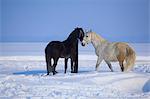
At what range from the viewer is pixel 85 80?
A: 7.49 meters

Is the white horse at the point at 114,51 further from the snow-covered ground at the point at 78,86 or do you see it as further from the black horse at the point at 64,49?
the snow-covered ground at the point at 78,86

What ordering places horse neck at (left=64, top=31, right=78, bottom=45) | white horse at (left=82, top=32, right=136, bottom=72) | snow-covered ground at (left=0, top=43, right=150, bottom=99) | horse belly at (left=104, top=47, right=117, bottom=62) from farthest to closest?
horse neck at (left=64, top=31, right=78, bottom=45) → horse belly at (left=104, top=47, right=117, bottom=62) → white horse at (left=82, top=32, right=136, bottom=72) → snow-covered ground at (left=0, top=43, right=150, bottom=99)

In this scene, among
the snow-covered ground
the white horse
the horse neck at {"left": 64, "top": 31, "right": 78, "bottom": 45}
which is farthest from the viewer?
the horse neck at {"left": 64, "top": 31, "right": 78, "bottom": 45}

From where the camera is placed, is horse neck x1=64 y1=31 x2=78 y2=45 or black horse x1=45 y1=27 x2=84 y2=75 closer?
black horse x1=45 y1=27 x2=84 y2=75

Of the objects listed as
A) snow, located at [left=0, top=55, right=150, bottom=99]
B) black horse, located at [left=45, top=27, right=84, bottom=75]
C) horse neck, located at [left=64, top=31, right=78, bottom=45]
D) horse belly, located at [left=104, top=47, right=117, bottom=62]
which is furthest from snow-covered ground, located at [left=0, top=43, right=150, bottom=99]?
horse neck, located at [left=64, top=31, right=78, bottom=45]

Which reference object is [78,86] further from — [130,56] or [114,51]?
[130,56]

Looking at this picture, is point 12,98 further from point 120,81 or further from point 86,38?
point 86,38

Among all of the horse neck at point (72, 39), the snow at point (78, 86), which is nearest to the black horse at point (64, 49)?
the horse neck at point (72, 39)

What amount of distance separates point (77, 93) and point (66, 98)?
18.9 inches

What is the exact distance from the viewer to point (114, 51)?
8375mm

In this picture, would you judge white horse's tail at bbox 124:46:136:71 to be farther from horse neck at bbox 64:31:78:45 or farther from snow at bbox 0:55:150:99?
horse neck at bbox 64:31:78:45

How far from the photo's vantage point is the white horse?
829 cm

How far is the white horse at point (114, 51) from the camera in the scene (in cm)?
829

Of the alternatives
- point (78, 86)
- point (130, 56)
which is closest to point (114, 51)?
point (130, 56)
